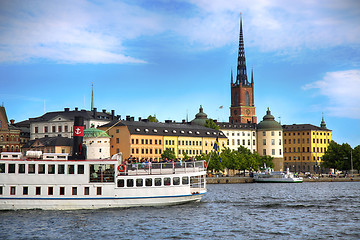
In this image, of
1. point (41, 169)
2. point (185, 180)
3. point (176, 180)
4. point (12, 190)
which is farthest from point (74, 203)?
point (185, 180)

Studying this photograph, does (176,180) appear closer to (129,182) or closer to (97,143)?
(129,182)

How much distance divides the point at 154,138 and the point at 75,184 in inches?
3930

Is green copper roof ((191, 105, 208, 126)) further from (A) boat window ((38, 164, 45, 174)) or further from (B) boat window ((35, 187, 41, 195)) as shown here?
(B) boat window ((35, 187, 41, 195))

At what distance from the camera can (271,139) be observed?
192750 millimetres

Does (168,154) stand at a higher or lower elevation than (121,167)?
higher

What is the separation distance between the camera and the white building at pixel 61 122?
501ft

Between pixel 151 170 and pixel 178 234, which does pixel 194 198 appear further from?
pixel 178 234

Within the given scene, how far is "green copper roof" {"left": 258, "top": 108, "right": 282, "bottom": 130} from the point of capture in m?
193

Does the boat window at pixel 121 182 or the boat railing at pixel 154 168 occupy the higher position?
the boat railing at pixel 154 168

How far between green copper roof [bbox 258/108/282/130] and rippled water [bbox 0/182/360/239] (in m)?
138

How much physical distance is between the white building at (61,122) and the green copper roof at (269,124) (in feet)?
189

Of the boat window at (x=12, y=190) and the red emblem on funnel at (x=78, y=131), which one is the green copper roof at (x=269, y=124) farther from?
the boat window at (x=12, y=190)

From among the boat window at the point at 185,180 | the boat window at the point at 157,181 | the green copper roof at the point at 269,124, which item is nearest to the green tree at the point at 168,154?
the green copper roof at the point at 269,124

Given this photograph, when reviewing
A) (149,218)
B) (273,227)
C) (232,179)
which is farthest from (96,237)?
(232,179)
